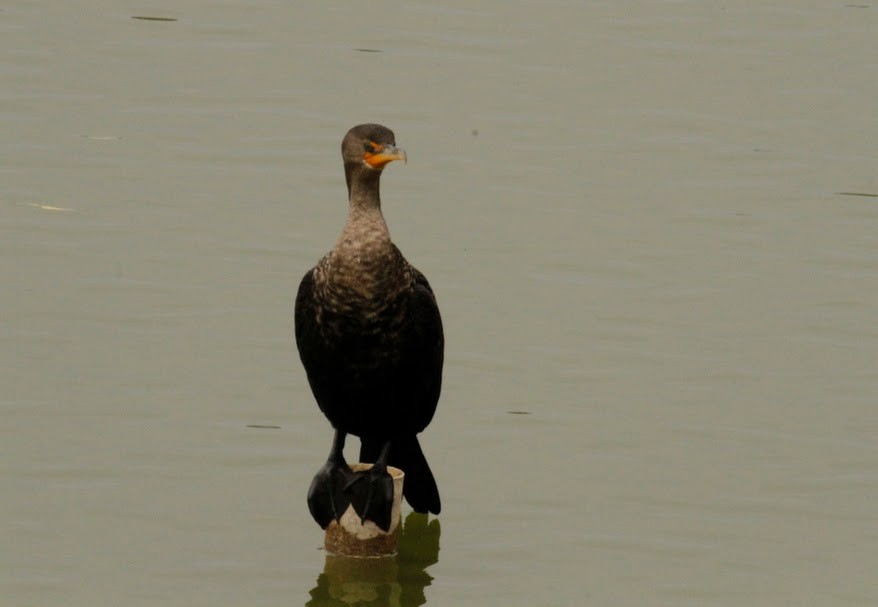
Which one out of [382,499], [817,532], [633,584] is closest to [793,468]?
[817,532]

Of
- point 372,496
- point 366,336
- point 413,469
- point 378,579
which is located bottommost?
point 378,579

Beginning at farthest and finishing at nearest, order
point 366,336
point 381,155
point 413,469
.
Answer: point 413,469, point 381,155, point 366,336

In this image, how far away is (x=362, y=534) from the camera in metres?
10.8

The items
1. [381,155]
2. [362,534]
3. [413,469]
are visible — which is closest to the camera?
[381,155]

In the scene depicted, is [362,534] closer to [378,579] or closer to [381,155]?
[378,579]

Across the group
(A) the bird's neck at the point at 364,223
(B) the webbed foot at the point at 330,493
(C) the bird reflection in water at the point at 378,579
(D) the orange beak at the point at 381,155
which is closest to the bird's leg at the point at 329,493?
(B) the webbed foot at the point at 330,493

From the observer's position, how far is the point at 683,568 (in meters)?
11.0

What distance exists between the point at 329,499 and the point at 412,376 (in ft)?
2.13

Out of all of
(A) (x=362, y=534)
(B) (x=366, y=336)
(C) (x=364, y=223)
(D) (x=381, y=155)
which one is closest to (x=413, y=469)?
(A) (x=362, y=534)

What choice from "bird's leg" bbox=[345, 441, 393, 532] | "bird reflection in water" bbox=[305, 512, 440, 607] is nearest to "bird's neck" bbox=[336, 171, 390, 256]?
"bird's leg" bbox=[345, 441, 393, 532]

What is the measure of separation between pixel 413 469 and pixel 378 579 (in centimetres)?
60

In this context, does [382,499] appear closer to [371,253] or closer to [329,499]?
[329,499]

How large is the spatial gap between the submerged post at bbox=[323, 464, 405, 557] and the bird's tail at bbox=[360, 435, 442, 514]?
144 millimetres

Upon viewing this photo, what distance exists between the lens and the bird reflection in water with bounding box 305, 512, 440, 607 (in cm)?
1065
